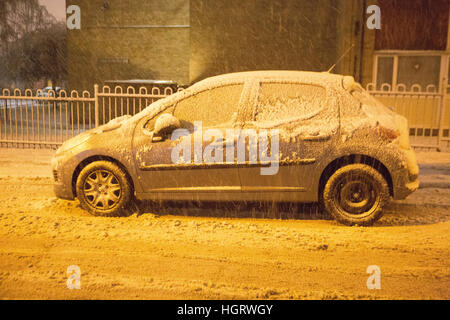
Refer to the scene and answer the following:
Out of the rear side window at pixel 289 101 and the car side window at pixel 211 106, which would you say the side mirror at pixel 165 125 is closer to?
the car side window at pixel 211 106

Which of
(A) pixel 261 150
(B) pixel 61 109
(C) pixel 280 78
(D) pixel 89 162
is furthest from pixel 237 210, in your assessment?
(B) pixel 61 109

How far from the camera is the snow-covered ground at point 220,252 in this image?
3.90 m

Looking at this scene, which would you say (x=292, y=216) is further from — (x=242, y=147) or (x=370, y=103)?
(x=370, y=103)

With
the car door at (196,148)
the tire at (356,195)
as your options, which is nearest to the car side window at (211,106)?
the car door at (196,148)

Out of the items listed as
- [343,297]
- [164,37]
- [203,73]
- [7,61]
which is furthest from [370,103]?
[7,61]

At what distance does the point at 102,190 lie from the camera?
5.95m

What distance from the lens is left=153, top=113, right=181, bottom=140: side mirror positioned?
5625mm

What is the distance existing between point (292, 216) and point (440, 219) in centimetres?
181

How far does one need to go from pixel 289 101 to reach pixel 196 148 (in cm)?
121

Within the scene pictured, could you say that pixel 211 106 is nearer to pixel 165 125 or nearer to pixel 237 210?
pixel 165 125

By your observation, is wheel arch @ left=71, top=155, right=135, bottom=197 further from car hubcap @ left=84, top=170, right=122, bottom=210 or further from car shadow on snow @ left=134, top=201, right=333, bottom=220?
car shadow on snow @ left=134, top=201, right=333, bottom=220

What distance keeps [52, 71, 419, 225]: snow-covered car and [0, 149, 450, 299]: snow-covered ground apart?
0.38 meters

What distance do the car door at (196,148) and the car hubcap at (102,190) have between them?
38 centimetres
